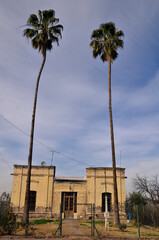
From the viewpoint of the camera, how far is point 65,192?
24906mm

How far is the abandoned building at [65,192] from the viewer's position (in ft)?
78.3

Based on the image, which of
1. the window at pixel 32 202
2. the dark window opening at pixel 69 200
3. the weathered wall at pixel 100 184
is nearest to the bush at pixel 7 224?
the window at pixel 32 202

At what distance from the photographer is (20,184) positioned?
2445 cm

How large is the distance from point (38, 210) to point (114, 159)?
41.6 feet

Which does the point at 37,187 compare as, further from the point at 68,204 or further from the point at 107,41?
the point at 107,41

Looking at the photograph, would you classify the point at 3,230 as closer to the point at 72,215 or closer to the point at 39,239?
the point at 39,239

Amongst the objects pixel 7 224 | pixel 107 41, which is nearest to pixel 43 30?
pixel 107 41

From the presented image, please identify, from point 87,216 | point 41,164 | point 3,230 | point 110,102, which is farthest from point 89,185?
point 3,230

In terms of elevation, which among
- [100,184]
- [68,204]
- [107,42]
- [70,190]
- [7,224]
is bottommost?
[68,204]

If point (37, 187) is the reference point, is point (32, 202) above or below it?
below

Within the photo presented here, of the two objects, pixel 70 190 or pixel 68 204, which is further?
pixel 70 190

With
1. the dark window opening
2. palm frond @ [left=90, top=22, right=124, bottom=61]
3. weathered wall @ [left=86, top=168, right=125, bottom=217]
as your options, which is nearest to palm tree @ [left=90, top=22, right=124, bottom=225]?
palm frond @ [left=90, top=22, right=124, bottom=61]

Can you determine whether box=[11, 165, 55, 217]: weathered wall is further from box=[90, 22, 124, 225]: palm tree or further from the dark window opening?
box=[90, 22, 124, 225]: palm tree

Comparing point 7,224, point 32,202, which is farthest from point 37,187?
point 7,224
